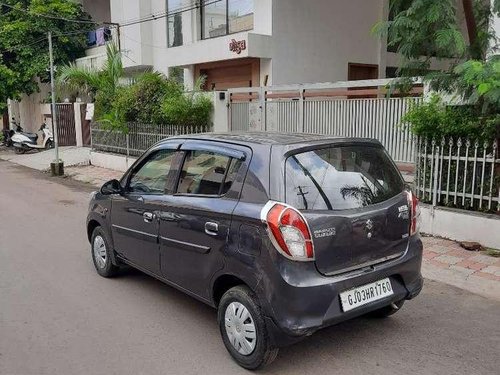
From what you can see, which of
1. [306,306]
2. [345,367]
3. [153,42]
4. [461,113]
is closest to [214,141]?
[306,306]

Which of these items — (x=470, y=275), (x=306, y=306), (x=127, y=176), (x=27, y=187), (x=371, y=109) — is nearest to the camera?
(x=306, y=306)

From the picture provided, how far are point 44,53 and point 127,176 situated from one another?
18.8 meters

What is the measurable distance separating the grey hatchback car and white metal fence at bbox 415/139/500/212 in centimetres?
285

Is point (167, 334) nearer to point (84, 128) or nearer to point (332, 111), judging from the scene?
point (332, 111)

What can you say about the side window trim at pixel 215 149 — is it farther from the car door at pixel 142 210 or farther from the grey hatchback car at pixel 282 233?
the car door at pixel 142 210

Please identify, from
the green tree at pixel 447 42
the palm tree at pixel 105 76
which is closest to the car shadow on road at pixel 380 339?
the green tree at pixel 447 42

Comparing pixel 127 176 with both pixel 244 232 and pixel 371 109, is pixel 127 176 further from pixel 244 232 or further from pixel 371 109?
pixel 371 109

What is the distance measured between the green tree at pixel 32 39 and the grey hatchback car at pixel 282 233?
748 inches

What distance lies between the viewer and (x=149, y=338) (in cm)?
394

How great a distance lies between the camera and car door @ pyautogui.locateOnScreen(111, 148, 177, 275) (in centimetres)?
440

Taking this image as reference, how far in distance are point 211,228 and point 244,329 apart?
765mm

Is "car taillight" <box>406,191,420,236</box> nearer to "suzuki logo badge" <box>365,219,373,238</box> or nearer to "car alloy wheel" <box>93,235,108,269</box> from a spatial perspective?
"suzuki logo badge" <box>365,219,373,238</box>

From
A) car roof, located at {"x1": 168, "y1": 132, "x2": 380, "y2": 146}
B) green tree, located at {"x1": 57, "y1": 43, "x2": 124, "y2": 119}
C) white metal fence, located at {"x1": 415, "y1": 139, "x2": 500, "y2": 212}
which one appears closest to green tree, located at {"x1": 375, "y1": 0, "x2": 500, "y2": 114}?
white metal fence, located at {"x1": 415, "y1": 139, "x2": 500, "y2": 212}

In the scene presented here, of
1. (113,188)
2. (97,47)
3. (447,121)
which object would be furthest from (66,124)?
→ (447,121)
